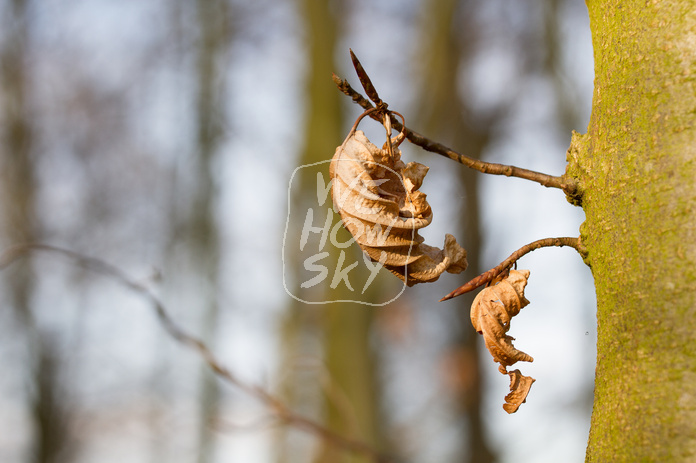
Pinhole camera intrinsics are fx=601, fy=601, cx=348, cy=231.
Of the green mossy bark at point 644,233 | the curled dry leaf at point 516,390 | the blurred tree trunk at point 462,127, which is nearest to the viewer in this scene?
the green mossy bark at point 644,233

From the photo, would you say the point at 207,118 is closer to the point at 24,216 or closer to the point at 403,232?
the point at 24,216

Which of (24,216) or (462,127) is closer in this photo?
(462,127)

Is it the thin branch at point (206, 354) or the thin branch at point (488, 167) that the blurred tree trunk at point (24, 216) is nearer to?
the thin branch at point (206, 354)

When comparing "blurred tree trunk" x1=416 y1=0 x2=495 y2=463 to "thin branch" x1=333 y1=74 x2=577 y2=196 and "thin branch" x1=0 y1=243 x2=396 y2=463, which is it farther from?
"thin branch" x1=333 y1=74 x2=577 y2=196

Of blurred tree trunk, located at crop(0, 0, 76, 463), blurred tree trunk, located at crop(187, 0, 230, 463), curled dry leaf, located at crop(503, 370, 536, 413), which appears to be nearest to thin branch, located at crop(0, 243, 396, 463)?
curled dry leaf, located at crop(503, 370, 536, 413)

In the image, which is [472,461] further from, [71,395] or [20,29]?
[20,29]

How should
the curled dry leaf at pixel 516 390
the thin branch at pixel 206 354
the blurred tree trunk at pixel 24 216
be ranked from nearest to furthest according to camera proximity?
1. the curled dry leaf at pixel 516 390
2. the thin branch at pixel 206 354
3. the blurred tree trunk at pixel 24 216

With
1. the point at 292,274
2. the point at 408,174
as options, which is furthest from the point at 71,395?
the point at 408,174

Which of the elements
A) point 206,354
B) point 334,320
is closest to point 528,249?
point 206,354

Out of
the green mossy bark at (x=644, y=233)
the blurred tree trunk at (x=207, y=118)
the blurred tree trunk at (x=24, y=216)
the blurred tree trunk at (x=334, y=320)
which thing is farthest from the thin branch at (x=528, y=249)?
the blurred tree trunk at (x=24, y=216)
